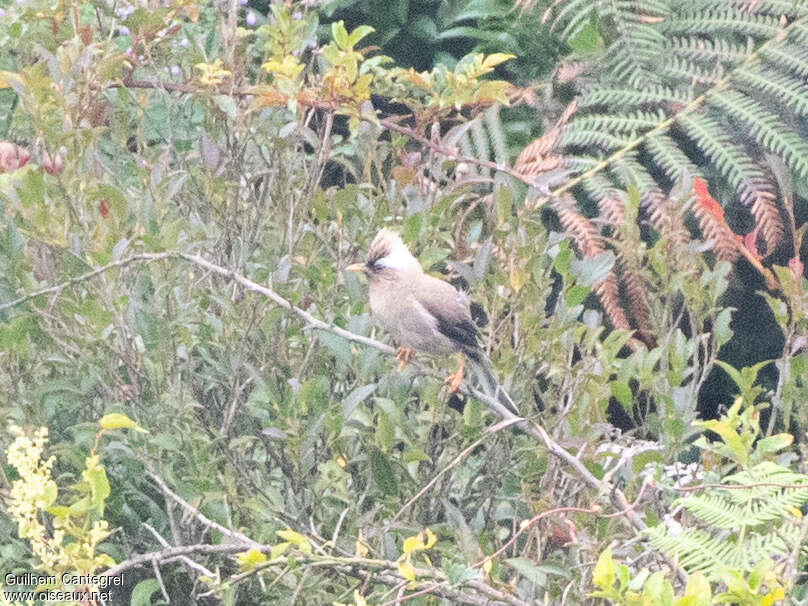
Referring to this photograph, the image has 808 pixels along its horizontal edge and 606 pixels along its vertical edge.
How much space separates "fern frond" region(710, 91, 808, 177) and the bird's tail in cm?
184

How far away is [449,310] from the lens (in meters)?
2.93

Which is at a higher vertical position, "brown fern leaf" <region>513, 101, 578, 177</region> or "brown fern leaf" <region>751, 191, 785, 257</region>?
"brown fern leaf" <region>513, 101, 578, 177</region>

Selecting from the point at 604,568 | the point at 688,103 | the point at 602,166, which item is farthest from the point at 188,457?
the point at 688,103

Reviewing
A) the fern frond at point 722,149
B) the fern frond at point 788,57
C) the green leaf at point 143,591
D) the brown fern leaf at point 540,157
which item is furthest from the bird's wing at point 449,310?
the fern frond at point 788,57

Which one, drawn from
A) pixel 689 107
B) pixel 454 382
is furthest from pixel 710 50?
pixel 454 382

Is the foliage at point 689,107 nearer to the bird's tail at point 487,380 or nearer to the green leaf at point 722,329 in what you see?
the green leaf at point 722,329

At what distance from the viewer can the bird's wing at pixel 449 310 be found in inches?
112

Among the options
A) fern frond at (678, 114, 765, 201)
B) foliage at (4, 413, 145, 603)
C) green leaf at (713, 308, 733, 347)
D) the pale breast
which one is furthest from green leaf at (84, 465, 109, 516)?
fern frond at (678, 114, 765, 201)

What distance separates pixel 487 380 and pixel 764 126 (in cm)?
204

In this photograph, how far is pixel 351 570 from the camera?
87.2 inches

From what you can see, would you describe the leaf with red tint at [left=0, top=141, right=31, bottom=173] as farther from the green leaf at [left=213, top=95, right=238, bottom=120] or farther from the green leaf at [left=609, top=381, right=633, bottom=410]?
the green leaf at [left=609, top=381, right=633, bottom=410]

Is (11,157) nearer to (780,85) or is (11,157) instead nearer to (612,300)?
(612,300)

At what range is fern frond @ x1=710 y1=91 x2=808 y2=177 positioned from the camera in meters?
4.17

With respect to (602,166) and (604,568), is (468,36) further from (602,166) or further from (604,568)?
(604,568)
